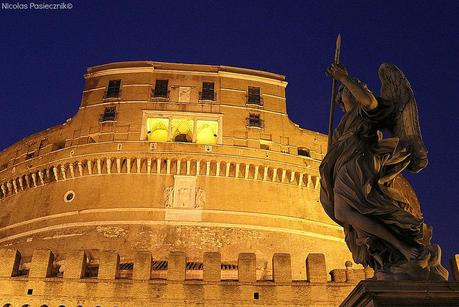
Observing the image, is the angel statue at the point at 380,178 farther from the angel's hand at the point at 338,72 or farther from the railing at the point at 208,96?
A: the railing at the point at 208,96

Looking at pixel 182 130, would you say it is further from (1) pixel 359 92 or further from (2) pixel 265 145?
(1) pixel 359 92

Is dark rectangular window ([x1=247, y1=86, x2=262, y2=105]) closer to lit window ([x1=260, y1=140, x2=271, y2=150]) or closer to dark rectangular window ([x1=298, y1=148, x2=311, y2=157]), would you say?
lit window ([x1=260, y1=140, x2=271, y2=150])

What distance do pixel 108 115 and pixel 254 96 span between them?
777cm

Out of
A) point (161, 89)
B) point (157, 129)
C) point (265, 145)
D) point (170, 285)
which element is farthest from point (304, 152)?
point (170, 285)

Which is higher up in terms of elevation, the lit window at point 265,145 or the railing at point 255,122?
the railing at point 255,122

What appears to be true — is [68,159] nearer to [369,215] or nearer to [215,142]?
[215,142]

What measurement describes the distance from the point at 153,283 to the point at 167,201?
9.35 metres

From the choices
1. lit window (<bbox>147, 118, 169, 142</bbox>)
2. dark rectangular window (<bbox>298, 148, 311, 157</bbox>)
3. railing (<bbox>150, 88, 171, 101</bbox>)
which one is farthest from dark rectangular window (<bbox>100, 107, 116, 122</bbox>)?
dark rectangular window (<bbox>298, 148, 311, 157</bbox>)

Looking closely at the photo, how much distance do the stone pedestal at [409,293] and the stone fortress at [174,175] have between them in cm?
1822

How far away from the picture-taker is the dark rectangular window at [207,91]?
28531mm

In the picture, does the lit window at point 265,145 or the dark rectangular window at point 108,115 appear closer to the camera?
the lit window at point 265,145

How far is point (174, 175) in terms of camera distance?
85.9ft

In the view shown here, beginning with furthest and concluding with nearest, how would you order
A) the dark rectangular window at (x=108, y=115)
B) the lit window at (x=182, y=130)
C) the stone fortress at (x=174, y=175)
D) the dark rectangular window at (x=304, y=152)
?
1. the dark rectangular window at (x=304, y=152)
2. the dark rectangular window at (x=108, y=115)
3. the lit window at (x=182, y=130)
4. the stone fortress at (x=174, y=175)

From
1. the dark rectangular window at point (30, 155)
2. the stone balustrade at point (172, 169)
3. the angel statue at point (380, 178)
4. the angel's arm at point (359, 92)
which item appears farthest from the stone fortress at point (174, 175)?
the angel's arm at point (359, 92)
